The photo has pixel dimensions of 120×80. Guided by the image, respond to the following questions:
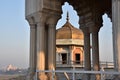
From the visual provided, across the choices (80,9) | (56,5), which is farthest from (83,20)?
(56,5)

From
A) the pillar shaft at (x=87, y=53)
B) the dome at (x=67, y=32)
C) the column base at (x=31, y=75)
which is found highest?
the dome at (x=67, y=32)

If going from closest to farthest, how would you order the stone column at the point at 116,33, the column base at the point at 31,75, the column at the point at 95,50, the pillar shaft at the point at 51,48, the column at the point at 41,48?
the stone column at the point at 116,33 < the column at the point at 41,48 < the pillar shaft at the point at 51,48 < the column base at the point at 31,75 < the column at the point at 95,50

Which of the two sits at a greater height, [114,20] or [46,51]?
[114,20]

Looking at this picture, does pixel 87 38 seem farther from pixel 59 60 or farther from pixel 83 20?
A: pixel 59 60

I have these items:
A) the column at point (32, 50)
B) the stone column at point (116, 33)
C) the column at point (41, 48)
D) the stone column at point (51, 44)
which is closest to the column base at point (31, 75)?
the column at point (32, 50)

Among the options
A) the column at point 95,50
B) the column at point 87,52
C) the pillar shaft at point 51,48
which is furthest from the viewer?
the column at point 87,52

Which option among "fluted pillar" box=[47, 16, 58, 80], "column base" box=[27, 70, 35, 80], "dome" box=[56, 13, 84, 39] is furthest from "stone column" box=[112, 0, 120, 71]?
"dome" box=[56, 13, 84, 39]

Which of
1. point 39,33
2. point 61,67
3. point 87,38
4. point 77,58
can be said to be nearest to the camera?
point 39,33

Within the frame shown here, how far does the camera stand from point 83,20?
68.2ft

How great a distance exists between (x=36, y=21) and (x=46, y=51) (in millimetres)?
1881

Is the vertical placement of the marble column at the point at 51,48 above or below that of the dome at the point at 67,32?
below

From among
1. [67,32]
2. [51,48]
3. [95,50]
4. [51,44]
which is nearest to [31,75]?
[51,48]

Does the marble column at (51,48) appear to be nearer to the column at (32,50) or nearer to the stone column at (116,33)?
the column at (32,50)

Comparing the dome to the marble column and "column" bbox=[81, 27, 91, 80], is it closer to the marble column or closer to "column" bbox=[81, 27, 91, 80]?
"column" bbox=[81, 27, 91, 80]
